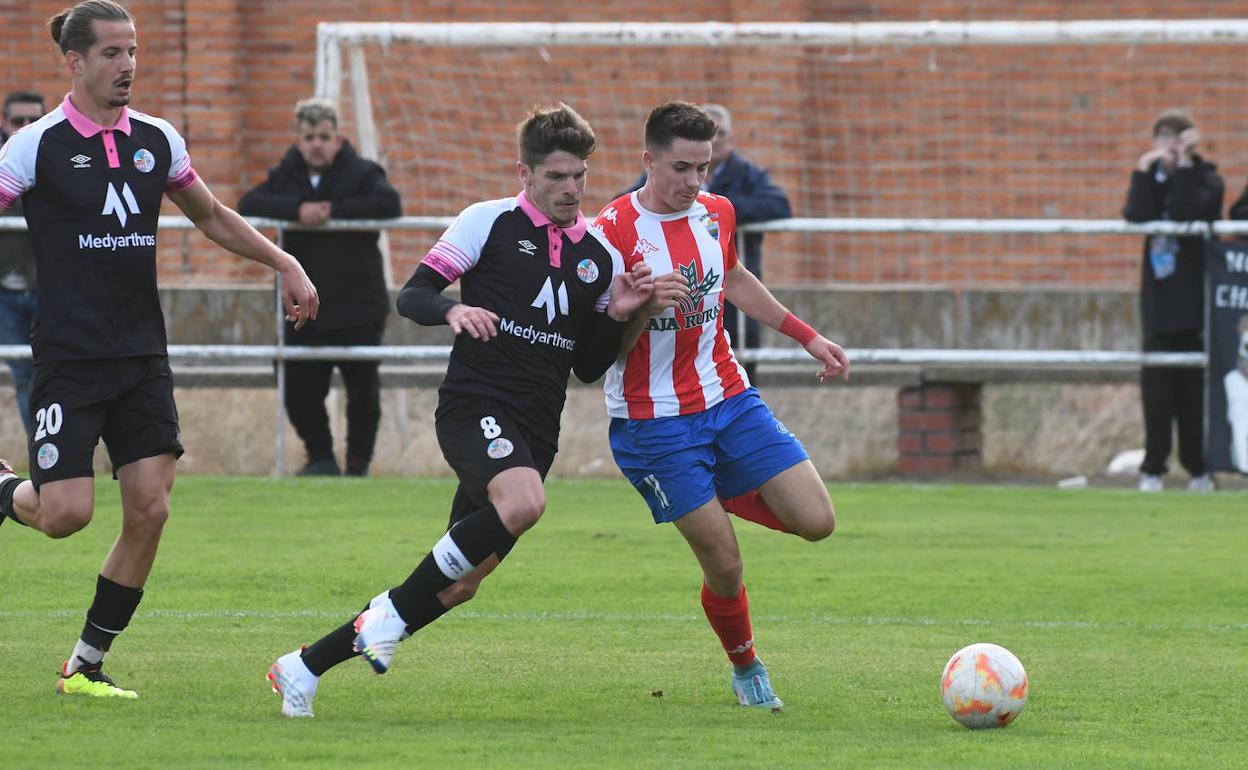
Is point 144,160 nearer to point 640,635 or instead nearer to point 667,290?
point 667,290

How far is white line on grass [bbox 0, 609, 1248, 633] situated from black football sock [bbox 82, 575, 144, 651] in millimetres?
1632

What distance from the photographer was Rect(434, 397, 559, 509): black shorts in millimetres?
5828

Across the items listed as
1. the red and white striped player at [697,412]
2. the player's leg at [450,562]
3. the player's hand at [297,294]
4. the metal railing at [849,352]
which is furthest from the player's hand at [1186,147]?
the player's leg at [450,562]

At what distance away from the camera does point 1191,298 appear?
12.4 meters

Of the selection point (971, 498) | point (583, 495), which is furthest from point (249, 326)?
point (971, 498)

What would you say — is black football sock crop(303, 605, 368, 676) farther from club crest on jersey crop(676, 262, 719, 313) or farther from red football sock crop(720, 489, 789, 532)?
club crest on jersey crop(676, 262, 719, 313)

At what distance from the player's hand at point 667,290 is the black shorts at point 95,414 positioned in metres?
1.53

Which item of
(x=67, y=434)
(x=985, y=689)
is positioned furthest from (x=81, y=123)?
(x=985, y=689)

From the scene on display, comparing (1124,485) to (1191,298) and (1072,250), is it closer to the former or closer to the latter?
(1191,298)

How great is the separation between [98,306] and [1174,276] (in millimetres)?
8120

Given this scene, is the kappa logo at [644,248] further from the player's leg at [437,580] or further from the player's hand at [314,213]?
the player's hand at [314,213]

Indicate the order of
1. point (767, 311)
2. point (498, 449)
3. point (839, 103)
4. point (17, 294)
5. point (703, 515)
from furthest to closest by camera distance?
point (839, 103), point (17, 294), point (767, 311), point (703, 515), point (498, 449)

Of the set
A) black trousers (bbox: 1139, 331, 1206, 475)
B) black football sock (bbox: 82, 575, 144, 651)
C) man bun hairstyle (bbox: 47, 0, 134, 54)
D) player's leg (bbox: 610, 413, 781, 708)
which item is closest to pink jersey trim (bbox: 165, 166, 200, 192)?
man bun hairstyle (bbox: 47, 0, 134, 54)

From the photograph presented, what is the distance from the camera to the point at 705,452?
6395mm
